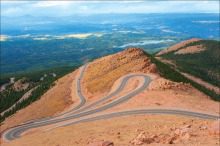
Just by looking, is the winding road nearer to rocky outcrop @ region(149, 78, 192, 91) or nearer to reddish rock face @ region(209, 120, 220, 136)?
rocky outcrop @ region(149, 78, 192, 91)

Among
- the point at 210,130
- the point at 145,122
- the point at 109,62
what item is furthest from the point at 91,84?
the point at 210,130

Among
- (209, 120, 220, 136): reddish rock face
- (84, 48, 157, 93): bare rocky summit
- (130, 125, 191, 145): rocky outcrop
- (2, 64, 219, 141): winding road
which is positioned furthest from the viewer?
(84, 48, 157, 93): bare rocky summit

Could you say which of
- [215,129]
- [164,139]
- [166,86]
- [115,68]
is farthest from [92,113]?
[164,139]

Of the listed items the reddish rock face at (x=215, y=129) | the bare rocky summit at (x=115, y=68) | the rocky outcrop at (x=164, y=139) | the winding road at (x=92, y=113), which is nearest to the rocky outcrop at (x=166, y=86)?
the winding road at (x=92, y=113)

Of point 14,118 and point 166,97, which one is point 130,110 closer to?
point 166,97

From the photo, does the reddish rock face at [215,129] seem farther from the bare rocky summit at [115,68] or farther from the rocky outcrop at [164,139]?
the bare rocky summit at [115,68]

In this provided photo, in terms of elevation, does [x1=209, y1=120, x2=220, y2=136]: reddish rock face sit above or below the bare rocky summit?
above

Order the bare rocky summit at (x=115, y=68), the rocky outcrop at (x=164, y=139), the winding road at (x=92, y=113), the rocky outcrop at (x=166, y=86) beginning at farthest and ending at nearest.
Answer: the bare rocky summit at (x=115, y=68)
the rocky outcrop at (x=166, y=86)
the winding road at (x=92, y=113)
the rocky outcrop at (x=164, y=139)

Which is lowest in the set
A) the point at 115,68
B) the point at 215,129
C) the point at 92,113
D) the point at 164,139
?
the point at 92,113

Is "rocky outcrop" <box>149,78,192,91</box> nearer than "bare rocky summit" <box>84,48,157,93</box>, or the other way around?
"rocky outcrop" <box>149,78,192,91</box>

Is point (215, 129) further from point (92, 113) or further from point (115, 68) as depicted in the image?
point (115, 68)

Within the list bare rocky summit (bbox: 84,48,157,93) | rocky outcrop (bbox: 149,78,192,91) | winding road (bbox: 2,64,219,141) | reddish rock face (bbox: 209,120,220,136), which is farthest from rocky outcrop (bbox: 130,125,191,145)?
bare rocky summit (bbox: 84,48,157,93)
